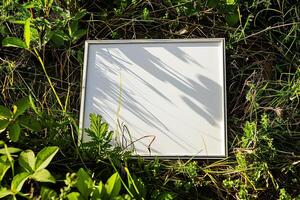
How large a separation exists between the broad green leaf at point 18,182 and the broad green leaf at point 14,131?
0.43 feet

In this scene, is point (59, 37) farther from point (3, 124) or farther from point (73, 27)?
point (3, 124)

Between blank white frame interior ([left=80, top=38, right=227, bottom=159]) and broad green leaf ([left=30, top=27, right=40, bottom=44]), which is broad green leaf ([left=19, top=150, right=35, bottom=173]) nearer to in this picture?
blank white frame interior ([left=80, top=38, right=227, bottom=159])

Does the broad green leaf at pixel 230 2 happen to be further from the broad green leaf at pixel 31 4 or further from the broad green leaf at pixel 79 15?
the broad green leaf at pixel 31 4

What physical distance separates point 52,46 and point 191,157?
2.10 feet

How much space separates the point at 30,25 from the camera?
1.68 metres

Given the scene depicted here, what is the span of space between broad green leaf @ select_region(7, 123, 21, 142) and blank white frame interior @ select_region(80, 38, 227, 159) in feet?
0.75

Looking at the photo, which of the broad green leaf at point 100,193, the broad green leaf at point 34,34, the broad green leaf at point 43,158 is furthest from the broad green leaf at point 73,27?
the broad green leaf at point 100,193

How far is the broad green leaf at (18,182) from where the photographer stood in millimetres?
1346

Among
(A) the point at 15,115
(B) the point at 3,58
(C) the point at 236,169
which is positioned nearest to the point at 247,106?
(C) the point at 236,169

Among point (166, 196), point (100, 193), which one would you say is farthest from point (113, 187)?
point (166, 196)

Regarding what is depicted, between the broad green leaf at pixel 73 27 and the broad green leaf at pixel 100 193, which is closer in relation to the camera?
the broad green leaf at pixel 100 193

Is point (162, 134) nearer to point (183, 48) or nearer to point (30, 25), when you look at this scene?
point (183, 48)

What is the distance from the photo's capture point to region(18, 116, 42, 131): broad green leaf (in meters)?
1.47

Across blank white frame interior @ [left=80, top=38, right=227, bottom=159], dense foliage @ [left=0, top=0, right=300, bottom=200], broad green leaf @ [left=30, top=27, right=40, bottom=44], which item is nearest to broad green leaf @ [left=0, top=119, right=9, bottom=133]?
dense foliage @ [left=0, top=0, right=300, bottom=200]
